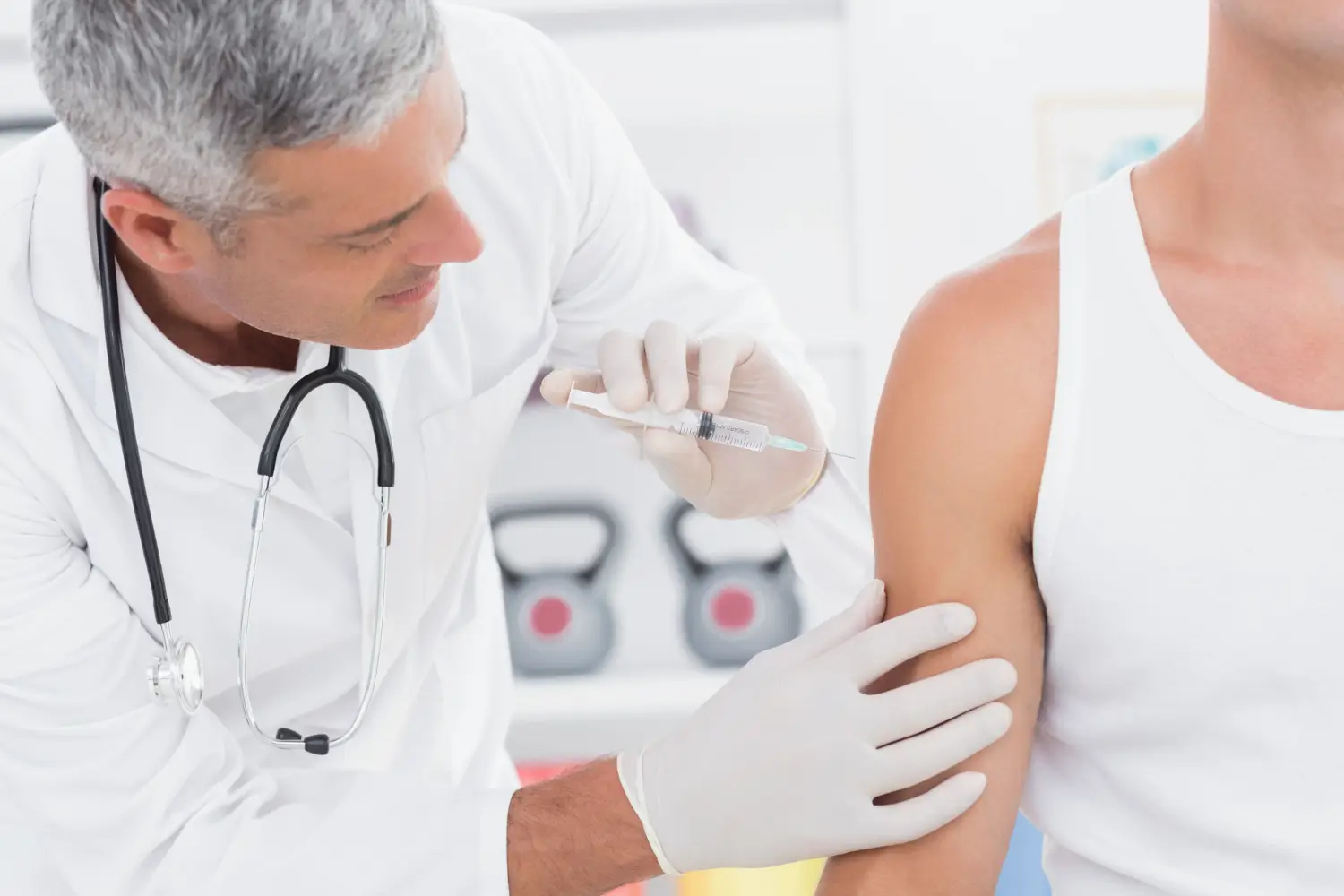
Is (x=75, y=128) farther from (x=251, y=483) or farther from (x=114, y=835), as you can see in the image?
(x=114, y=835)

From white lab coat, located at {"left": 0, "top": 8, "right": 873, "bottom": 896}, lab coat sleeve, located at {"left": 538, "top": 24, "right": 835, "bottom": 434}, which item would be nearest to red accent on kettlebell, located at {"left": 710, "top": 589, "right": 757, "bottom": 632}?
white lab coat, located at {"left": 0, "top": 8, "right": 873, "bottom": 896}

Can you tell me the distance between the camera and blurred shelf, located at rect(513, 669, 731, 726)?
228cm

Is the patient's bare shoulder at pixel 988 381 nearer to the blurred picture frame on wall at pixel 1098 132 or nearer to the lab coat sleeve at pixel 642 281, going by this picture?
the lab coat sleeve at pixel 642 281

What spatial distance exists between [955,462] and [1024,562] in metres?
0.10

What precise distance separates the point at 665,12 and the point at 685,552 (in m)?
0.97

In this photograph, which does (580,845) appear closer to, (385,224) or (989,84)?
(385,224)

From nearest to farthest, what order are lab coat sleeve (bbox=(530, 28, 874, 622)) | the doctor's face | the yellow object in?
the doctor's face < lab coat sleeve (bbox=(530, 28, 874, 622)) < the yellow object

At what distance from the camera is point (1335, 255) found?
0.98 metres

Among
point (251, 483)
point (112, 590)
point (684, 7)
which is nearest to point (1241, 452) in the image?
point (251, 483)

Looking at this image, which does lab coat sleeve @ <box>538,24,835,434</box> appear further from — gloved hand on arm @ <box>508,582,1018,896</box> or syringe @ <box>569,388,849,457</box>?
gloved hand on arm @ <box>508,582,1018,896</box>

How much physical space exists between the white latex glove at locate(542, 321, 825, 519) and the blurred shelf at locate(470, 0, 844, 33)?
1075mm

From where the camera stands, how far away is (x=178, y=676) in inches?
48.4

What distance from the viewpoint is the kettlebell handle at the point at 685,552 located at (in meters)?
2.43

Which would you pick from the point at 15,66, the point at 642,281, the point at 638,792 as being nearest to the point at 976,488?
the point at 638,792
